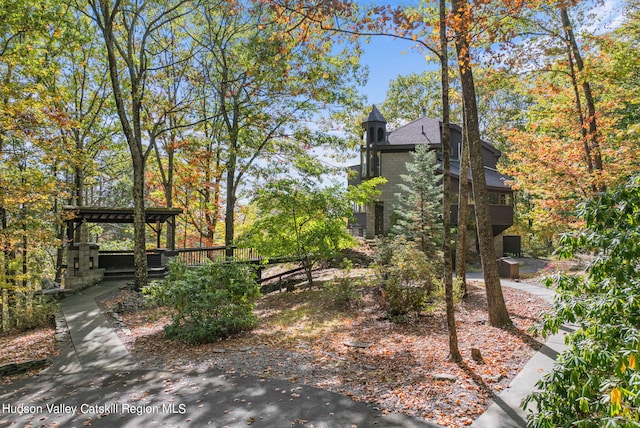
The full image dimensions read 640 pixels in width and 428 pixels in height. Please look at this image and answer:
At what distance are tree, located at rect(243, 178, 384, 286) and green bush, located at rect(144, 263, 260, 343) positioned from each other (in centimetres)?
475

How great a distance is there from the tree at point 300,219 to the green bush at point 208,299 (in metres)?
4.75

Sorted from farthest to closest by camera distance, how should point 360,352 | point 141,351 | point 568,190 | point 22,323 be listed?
point 568,190
point 22,323
point 141,351
point 360,352

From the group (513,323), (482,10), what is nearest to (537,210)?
(513,323)

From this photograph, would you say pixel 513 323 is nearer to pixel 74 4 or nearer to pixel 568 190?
pixel 568 190

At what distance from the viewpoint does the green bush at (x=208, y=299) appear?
7.31 meters

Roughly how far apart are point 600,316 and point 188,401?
467 cm

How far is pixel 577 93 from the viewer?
11.6m

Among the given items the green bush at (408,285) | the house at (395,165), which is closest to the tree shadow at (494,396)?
the green bush at (408,285)

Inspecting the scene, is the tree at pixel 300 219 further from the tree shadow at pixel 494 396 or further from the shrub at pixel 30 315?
the tree shadow at pixel 494 396

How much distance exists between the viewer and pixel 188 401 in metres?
4.62

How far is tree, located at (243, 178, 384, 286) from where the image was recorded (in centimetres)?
1283

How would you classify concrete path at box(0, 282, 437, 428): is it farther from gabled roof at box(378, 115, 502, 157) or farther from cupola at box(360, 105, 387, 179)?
gabled roof at box(378, 115, 502, 157)

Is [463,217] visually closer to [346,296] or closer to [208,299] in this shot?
[346,296]

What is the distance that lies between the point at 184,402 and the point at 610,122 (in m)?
13.9
